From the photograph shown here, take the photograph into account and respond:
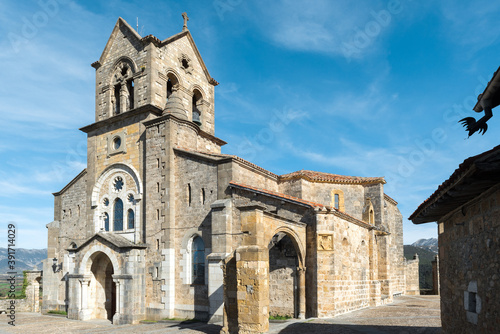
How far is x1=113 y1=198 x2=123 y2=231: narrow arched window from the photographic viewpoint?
22.9 m

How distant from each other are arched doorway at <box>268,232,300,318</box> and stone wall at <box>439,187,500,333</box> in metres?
8.69

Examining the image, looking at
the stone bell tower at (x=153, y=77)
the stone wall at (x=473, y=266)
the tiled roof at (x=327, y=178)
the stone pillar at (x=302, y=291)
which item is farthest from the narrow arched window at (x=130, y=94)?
the stone wall at (x=473, y=266)

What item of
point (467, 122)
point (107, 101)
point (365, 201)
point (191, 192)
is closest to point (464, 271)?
point (467, 122)

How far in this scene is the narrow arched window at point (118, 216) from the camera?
22878 millimetres

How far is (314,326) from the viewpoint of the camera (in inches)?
581

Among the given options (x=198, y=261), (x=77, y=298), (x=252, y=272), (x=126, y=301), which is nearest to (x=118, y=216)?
(x=77, y=298)

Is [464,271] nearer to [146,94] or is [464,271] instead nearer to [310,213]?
[310,213]

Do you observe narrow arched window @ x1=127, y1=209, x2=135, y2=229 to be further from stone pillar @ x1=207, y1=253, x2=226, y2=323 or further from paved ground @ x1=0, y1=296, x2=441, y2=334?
stone pillar @ x1=207, y1=253, x2=226, y2=323

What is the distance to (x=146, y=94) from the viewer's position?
22781 mm

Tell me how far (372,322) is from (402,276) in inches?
692

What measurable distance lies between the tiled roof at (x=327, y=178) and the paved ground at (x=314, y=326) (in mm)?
8112

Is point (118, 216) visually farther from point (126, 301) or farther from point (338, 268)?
point (338, 268)

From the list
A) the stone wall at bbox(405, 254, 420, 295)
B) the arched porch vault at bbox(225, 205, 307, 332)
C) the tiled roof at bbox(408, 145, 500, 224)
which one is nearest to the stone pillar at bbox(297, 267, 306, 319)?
the arched porch vault at bbox(225, 205, 307, 332)

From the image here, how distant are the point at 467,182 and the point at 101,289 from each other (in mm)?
21234
